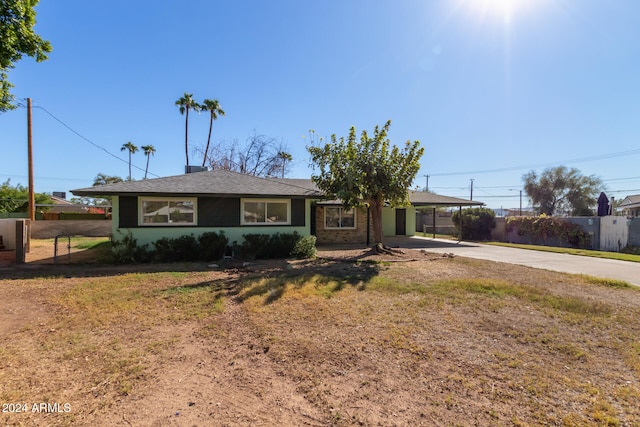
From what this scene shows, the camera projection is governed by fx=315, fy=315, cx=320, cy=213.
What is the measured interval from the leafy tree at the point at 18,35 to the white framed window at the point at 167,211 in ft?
15.2

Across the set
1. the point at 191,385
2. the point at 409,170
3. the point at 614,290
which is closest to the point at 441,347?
the point at 191,385

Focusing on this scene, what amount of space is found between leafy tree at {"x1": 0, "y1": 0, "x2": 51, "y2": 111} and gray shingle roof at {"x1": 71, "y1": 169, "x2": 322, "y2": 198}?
369 cm

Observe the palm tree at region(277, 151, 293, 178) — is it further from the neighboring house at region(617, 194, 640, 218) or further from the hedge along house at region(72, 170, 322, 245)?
the neighboring house at region(617, 194, 640, 218)

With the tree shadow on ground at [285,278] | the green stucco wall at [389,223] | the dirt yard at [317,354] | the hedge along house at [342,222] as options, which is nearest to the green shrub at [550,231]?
the hedge along house at [342,222]

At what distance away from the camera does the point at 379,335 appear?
4.42 meters

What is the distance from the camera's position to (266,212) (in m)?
12.7

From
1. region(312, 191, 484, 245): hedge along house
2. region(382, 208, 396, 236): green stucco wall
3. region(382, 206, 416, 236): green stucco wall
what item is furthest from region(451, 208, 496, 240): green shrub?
region(382, 208, 396, 236): green stucco wall

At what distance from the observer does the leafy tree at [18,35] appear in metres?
7.11

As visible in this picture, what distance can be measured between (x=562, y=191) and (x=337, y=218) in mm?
36196

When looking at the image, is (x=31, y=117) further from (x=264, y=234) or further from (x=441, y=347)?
(x=441, y=347)

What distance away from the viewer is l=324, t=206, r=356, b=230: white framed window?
1747 cm

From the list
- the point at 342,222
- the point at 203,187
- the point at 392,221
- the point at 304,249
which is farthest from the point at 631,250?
the point at 203,187

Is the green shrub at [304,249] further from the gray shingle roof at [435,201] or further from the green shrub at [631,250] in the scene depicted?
the green shrub at [631,250]

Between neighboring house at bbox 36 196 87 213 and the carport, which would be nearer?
the carport
